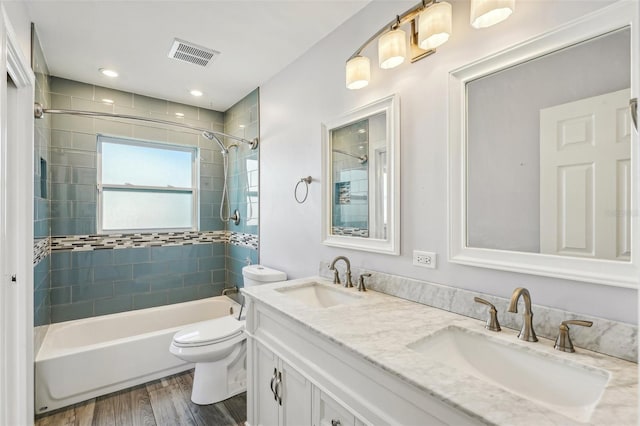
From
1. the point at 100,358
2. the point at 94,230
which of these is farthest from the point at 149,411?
the point at 94,230

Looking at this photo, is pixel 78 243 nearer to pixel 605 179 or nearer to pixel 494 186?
pixel 494 186

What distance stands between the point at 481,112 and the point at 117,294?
3.35 m

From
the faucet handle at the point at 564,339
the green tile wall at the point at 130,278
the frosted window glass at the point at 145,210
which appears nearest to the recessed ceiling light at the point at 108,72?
the frosted window glass at the point at 145,210

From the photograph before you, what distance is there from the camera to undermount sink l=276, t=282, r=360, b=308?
5.88 feet

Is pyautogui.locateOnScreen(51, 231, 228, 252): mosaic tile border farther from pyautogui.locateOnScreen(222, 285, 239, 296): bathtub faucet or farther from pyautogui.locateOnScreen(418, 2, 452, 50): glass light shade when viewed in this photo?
pyautogui.locateOnScreen(418, 2, 452, 50): glass light shade

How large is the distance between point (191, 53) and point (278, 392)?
7.69 feet

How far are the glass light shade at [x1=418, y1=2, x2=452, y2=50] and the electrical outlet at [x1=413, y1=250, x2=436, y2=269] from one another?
0.94 m

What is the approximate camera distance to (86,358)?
2168 mm

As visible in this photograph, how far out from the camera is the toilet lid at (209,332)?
2074 millimetres

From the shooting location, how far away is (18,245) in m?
1.66

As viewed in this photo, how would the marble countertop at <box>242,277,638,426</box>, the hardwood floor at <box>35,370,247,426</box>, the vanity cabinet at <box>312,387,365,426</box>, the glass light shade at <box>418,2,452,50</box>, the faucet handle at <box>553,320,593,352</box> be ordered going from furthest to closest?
the hardwood floor at <box>35,370,247,426</box> < the glass light shade at <box>418,2,452,50</box> < the vanity cabinet at <box>312,387,365,426</box> < the faucet handle at <box>553,320,593,352</box> < the marble countertop at <box>242,277,638,426</box>

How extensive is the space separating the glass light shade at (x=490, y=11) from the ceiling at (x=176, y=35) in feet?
2.74

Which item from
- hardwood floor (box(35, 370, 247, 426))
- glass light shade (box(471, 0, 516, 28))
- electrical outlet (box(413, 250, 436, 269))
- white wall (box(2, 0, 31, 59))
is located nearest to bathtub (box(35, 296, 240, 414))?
hardwood floor (box(35, 370, 247, 426))

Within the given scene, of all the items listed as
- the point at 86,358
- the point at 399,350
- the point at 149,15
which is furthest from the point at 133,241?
the point at 399,350
